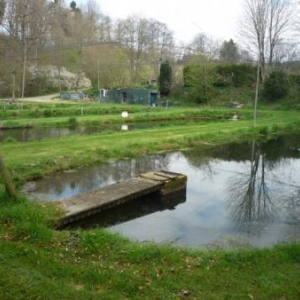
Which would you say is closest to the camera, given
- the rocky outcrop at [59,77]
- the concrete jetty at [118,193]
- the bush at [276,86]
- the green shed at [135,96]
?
the concrete jetty at [118,193]

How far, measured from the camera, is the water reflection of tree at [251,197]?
9.38 metres

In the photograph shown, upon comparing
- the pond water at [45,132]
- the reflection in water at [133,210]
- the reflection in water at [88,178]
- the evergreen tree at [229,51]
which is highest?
the evergreen tree at [229,51]

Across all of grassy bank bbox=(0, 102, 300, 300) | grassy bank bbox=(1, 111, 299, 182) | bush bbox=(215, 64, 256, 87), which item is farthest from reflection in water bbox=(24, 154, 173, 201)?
bush bbox=(215, 64, 256, 87)

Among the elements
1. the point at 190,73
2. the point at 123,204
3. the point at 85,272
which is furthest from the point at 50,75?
the point at 85,272

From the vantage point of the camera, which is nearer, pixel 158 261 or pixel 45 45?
pixel 158 261

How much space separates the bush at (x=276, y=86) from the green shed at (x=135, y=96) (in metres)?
13.0

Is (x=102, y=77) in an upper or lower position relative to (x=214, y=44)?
lower

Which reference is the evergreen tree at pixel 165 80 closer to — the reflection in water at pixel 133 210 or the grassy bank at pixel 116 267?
the reflection in water at pixel 133 210

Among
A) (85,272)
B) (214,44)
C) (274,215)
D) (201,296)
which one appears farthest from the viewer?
(214,44)

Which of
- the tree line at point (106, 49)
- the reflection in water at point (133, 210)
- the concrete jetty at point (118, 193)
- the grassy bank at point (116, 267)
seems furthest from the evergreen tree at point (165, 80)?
the grassy bank at point (116, 267)

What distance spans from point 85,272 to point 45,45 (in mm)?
68018

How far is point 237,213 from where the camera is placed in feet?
31.5

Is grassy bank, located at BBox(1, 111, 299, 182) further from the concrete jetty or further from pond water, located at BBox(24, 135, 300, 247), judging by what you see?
the concrete jetty

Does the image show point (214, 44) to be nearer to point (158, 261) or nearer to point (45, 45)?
point (45, 45)
